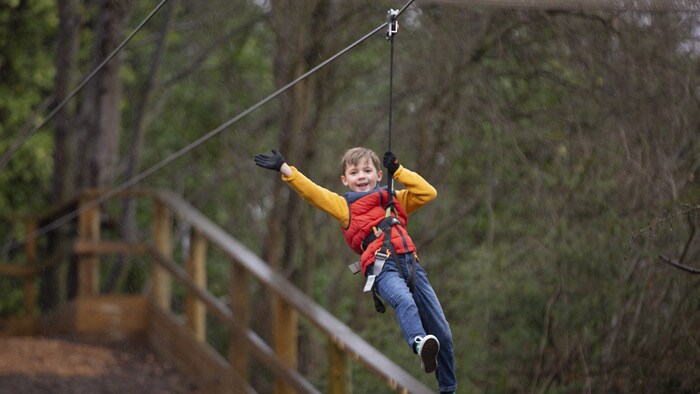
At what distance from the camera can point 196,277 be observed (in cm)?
773

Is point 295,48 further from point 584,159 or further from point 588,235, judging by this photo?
point 588,235

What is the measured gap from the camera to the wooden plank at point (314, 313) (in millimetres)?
4910

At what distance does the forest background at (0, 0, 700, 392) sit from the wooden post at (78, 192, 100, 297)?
5.58ft

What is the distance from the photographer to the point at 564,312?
21.2ft

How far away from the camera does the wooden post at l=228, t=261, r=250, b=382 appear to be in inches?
272

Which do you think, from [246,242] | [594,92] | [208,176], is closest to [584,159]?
[594,92]

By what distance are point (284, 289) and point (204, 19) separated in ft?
28.3

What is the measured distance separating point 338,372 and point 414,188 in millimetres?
1868

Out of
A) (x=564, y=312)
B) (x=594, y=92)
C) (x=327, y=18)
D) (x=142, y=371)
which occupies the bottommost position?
(x=142, y=371)

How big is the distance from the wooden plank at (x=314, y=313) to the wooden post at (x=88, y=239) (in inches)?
29.3

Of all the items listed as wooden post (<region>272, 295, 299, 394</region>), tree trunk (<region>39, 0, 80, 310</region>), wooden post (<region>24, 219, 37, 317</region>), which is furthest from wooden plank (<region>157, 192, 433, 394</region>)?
tree trunk (<region>39, 0, 80, 310</region>)

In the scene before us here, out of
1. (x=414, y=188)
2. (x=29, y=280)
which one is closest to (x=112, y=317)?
(x=29, y=280)

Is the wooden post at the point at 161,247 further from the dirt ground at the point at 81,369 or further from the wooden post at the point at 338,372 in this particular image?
the wooden post at the point at 338,372

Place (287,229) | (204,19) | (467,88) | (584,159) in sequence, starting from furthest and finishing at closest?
(204,19), (287,229), (467,88), (584,159)
